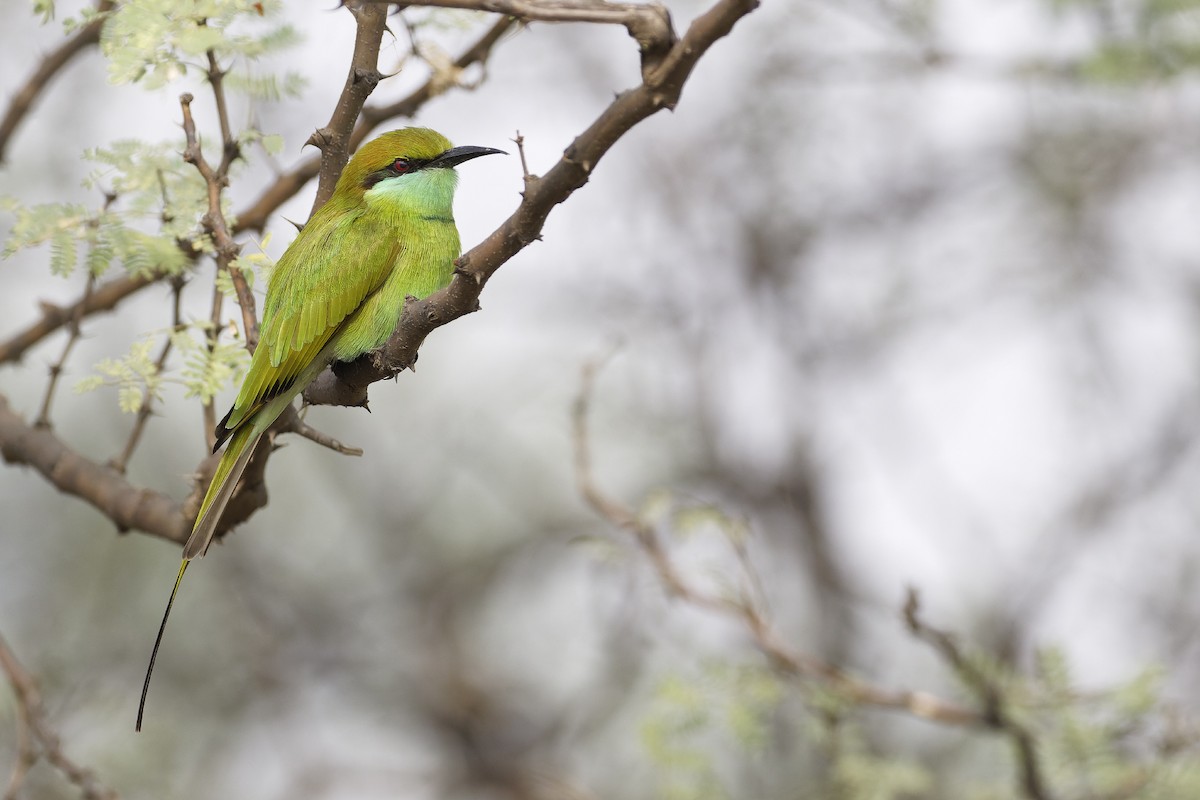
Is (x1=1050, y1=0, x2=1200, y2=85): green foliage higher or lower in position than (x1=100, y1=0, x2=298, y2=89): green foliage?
higher

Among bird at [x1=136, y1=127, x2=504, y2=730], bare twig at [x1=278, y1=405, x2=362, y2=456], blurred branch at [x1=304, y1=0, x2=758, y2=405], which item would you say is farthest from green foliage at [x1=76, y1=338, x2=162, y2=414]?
blurred branch at [x1=304, y1=0, x2=758, y2=405]

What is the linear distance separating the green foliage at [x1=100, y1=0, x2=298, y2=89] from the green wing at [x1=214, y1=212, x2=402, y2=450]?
1.80 ft

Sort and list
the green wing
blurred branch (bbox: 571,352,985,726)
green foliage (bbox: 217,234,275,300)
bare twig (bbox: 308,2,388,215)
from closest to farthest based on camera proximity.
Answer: bare twig (bbox: 308,2,388,215), green foliage (bbox: 217,234,275,300), the green wing, blurred branch (bbox: 571,352,985,726)

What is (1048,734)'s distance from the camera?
3479 millimetres

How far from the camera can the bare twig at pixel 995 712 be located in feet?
9.43

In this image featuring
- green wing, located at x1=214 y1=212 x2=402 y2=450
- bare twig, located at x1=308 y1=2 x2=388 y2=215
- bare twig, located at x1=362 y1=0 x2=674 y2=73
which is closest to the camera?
bare twig, located at x1=362 y1=0 x2=674 y2=73

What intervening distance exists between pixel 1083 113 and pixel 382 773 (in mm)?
4935

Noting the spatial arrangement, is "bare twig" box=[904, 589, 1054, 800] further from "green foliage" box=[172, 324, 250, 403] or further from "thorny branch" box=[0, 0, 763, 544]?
"green foliage" box=[172, 324, 250, 403]

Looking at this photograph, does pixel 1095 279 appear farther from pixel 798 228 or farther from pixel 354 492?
pixel 354 492

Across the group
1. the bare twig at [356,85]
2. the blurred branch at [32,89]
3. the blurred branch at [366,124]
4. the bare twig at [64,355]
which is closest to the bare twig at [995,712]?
the bare twig at [356,85]

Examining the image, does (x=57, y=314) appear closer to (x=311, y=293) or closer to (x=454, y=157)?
(x=311, y=293)

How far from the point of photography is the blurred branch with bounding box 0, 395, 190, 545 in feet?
8.54

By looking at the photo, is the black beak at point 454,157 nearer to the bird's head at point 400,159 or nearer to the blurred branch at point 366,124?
the bird's head at point 400,159

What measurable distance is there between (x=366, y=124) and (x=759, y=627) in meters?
1.80
